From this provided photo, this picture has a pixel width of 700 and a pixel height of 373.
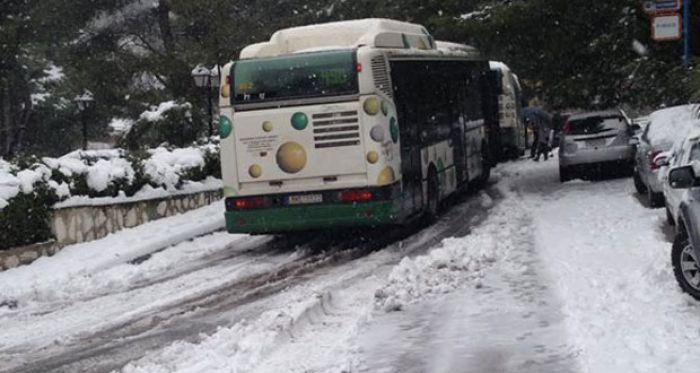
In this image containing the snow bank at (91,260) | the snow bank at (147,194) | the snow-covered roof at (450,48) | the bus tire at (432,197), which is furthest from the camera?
the snow-covered roof at (450,48)

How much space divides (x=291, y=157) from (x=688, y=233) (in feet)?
22.7

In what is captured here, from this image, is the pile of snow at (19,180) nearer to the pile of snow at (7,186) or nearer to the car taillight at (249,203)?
the pile of snow at (7,186)

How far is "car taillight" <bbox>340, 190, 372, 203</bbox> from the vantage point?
46.9 feet

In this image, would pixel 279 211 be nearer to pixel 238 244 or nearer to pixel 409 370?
pixel 238 244

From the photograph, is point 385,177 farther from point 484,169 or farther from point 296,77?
point 484,169

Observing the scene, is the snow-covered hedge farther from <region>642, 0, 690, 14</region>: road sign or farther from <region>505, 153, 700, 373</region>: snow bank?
<region>642, 0, 690, 14</region>: road sign

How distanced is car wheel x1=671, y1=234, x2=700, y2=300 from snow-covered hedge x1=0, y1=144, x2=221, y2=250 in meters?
9.47

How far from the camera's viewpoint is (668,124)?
55.9 ft

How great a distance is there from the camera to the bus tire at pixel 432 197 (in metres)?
16.9

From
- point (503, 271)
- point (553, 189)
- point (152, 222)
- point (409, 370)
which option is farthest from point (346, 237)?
point (409, 370)

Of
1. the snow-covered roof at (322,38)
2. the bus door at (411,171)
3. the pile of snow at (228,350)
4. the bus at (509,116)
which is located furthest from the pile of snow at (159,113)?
the pile of snow at (228,350)

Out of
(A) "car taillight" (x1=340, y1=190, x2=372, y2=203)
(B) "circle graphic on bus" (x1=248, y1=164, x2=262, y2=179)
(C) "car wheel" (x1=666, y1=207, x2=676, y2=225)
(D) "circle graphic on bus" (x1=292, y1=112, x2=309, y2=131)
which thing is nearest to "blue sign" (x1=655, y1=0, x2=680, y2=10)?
(C) "car wheel" (x1=666, y1=207, x2=676, y2=225)

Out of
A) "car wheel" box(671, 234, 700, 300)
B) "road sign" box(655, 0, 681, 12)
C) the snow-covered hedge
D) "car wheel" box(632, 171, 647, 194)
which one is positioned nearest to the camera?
"car wheel" box(671, 234, 700, 300)

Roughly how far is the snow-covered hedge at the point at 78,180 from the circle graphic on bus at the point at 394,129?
5358mm
